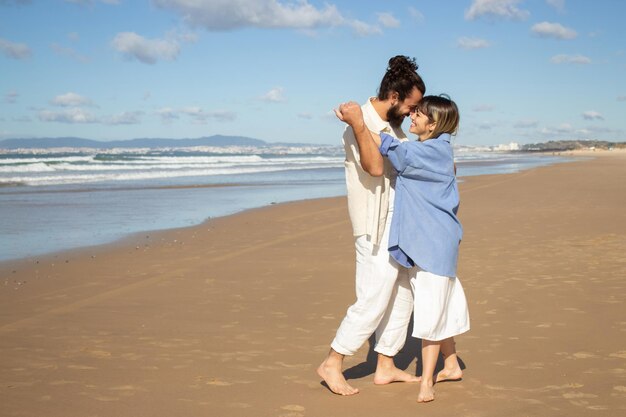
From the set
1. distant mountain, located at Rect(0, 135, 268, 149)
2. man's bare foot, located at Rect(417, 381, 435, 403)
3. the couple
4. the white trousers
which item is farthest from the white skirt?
distant mountain, located at Rect(0, 135, 268, 149)

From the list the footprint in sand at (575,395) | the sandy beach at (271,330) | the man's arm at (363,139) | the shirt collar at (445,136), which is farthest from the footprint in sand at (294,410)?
the shirt collar at (445,136)

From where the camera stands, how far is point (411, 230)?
143 inches

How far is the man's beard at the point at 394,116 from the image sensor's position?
368 cm

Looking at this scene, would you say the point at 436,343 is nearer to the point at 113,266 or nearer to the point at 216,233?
the point at 113,266

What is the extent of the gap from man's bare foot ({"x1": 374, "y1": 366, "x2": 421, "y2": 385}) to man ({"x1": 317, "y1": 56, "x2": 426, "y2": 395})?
233mm

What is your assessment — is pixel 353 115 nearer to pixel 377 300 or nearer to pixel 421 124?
pixel 421 124

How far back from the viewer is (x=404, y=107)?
369 cm

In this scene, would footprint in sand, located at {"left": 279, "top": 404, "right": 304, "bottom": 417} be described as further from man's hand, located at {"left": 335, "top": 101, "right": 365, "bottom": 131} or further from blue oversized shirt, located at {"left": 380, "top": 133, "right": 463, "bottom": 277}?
man's hand, located at {"left": 335, "top": 101, "right": 365, "bottom": 131}

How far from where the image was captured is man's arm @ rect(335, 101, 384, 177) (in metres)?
3.41

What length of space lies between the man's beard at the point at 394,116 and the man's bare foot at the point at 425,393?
1.44 meters

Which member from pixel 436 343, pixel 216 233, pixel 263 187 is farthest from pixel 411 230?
pixel 263 187

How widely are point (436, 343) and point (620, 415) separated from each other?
3.21 ft

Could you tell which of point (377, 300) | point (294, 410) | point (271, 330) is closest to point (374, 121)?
point (377, 300)

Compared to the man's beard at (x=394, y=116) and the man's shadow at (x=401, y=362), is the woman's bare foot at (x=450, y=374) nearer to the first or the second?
the man's shadow at (x=401, y=362)
